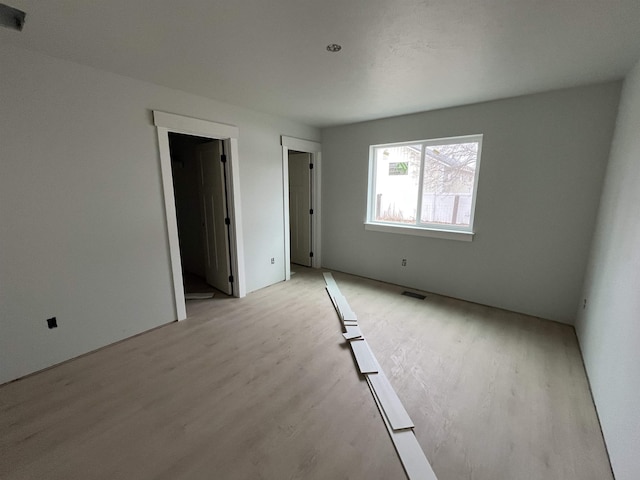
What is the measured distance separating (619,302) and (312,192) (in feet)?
12.5

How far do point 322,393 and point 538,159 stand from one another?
3.12 m

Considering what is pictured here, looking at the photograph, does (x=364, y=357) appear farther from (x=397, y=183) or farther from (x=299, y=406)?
(x=397, y=183)

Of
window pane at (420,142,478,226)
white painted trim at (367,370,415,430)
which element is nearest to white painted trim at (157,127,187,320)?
white painted trim at (367,370,415,430)

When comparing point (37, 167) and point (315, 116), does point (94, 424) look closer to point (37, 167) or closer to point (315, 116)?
point (37, 167)

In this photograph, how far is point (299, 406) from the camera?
5.93ft

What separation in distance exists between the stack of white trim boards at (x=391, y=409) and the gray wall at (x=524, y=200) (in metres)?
1.63

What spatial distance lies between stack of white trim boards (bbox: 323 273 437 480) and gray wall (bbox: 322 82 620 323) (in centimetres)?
163

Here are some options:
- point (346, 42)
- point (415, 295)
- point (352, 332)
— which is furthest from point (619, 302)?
point (346, 42)

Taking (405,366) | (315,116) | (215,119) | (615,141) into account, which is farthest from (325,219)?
(615,141)

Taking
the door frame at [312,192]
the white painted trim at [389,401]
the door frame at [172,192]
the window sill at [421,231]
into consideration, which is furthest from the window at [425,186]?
the white painted trim at [389,401]

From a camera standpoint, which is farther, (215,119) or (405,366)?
(215,119)

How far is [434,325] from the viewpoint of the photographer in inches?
113

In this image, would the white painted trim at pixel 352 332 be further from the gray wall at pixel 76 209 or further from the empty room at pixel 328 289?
the gray wall at pixel 76 209

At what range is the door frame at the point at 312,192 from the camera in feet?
12.8
